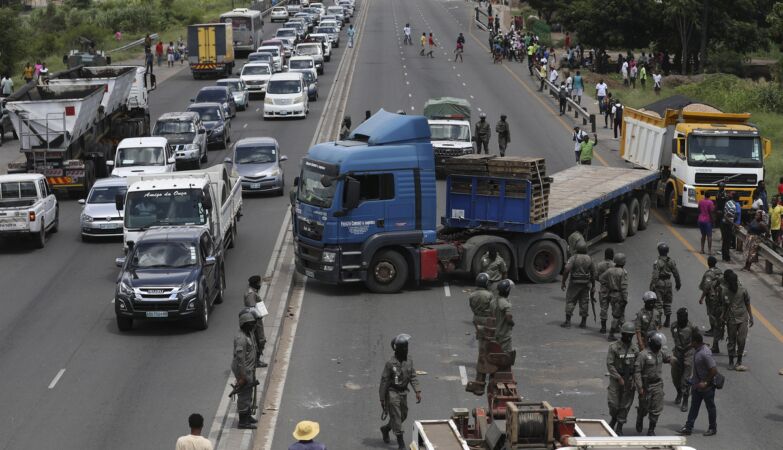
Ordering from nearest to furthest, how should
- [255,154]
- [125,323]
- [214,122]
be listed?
[125,323], [255,154], [214,122]

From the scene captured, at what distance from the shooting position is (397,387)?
1667 centimetres

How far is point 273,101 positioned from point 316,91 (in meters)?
6.25

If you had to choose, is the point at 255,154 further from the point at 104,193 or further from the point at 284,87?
the point at 284,87

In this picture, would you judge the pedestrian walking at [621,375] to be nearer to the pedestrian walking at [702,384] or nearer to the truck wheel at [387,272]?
the pedestrian walking at [702,384]

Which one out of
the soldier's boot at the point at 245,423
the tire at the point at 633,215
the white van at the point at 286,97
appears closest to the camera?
the soldier's boot at the point at 245,423

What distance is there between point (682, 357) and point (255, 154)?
861 inches

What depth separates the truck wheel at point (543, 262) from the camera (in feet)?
87.5

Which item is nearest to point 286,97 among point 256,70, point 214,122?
point 214,122

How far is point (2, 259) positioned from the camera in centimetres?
3072

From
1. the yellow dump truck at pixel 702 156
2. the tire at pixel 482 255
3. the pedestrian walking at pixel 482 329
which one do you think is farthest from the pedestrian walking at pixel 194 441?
the yellow dump truck at pixel 702 156

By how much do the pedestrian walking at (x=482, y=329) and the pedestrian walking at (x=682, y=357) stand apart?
8.98ft

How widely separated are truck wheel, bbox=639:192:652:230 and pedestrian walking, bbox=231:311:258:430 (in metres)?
17.3

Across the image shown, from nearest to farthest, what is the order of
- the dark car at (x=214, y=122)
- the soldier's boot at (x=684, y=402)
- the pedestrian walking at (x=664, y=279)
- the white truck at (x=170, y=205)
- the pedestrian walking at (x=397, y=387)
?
1. the pedestrian walking at (x=397, y=387)
2. the soldier's boot at (x=684, y=402)
3. the pedestrian walking at (x=664, y=279)
4. the white truck at (x=170, y=205)
5. the dark car at (x=214, y=122)

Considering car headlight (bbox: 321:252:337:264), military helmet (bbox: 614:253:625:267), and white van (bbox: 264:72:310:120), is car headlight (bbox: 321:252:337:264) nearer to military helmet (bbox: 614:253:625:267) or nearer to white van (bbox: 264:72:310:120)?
military helmet (bbox: 614:253:625:267)
